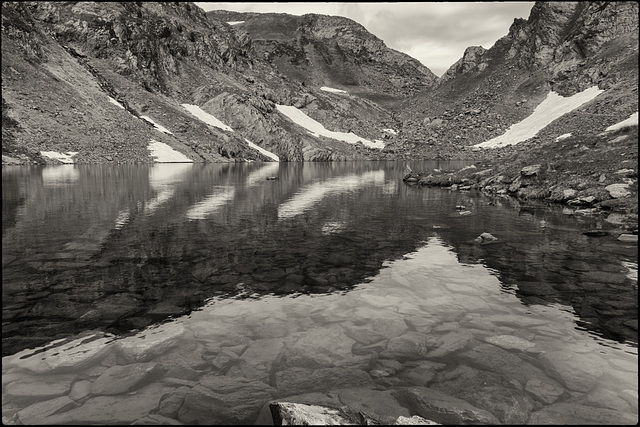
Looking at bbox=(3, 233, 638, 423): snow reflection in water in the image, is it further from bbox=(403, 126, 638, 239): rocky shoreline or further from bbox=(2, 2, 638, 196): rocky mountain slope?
bbox=(2, 2, 638, 196): rocky mountain slope

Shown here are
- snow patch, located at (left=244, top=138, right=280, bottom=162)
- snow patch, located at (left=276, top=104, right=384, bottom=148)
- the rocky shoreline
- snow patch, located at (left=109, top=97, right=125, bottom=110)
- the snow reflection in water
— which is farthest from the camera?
snow patch, located at (left=276, top=104, right=384, bottom=148)

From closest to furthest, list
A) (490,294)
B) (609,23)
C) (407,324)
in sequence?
(407,324) → (490,294) → (609,23)

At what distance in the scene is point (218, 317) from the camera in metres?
10.2

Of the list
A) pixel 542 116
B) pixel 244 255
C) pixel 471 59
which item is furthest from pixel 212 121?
pixel 471 59

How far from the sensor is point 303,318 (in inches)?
405

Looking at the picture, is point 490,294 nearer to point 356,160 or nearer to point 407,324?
point 407,324

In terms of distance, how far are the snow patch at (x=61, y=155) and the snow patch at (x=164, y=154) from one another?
16343mm

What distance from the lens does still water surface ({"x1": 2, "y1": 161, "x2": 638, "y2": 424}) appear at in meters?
7.03

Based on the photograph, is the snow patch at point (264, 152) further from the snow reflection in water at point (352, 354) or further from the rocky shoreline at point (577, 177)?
the snow reflection in water at point (352, 354)

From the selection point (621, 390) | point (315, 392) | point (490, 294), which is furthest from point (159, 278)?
point (621, 390)

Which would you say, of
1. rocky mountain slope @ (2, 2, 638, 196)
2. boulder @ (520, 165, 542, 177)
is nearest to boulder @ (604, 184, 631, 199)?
boulder @ (520, 165, 542, 177)

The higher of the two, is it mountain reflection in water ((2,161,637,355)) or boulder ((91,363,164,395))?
mountain reflection in water ((2,161,637,355))

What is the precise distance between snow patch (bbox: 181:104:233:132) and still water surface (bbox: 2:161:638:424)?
339ft

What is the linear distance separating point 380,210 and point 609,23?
151309mm
